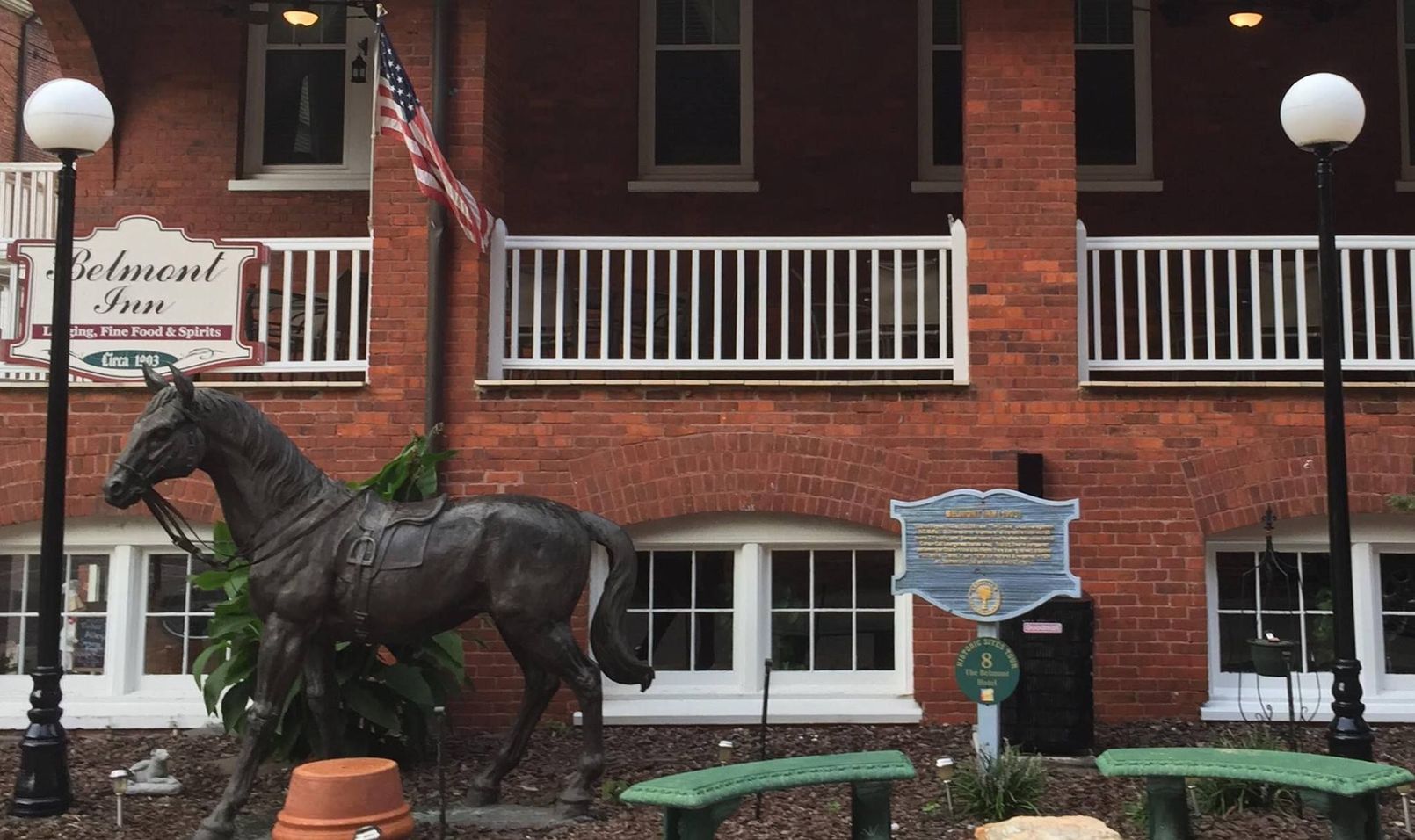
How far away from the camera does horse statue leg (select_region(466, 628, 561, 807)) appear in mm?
6242

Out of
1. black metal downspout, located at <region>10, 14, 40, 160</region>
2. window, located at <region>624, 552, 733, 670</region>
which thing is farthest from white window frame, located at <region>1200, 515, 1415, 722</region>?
black metal downspout, located at <region>10, 14, 40, 160</region>

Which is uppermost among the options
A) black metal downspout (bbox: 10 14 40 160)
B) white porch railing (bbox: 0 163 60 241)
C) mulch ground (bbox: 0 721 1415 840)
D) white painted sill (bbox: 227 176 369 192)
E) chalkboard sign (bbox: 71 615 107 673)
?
black metal downspout (bbox: 10 14 40 160)

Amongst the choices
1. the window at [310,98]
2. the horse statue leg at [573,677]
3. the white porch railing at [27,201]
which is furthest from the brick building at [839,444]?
the window at [310,98]

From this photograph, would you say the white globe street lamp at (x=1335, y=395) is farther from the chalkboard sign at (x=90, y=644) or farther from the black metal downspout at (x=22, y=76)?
the black metal downspout at (x=22, y=76)

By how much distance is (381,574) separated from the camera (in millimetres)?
6047

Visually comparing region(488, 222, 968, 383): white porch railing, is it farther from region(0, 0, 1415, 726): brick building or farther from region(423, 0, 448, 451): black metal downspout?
region(423, 0, 448, 451): black metal downspout

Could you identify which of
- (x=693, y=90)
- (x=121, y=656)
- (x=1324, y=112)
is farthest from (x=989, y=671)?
(x=693, y=90)

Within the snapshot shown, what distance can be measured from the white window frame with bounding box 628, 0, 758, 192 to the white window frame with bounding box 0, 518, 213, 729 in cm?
488

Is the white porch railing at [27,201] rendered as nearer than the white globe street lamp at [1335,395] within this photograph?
No

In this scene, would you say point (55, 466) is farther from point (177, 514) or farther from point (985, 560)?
point (985, 560)

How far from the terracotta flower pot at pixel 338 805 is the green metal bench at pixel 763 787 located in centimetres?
106

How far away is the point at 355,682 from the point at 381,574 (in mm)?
1133

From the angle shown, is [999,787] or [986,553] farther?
[986,553]

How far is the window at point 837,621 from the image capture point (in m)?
8.46
